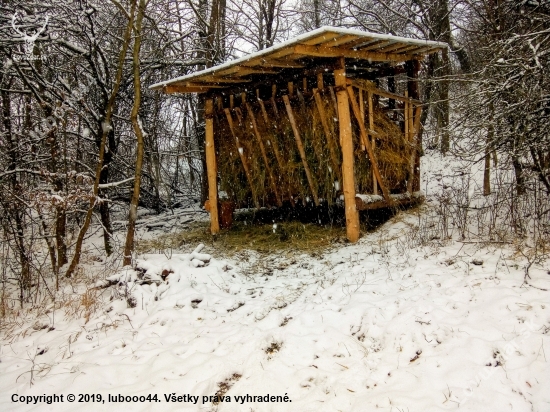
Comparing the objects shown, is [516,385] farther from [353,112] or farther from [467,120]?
[353,112]

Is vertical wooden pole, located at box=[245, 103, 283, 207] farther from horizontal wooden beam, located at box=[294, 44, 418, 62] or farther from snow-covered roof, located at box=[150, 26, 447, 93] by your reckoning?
horizontal wooden beam, located at box=[294, 44, 418, 62]

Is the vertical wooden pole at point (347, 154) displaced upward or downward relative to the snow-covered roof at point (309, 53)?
downward

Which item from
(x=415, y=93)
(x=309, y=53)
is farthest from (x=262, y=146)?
(x=415, y=93)

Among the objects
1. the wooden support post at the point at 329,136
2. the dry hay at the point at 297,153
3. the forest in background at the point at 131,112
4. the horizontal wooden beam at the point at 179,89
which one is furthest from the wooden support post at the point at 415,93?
the horizontal wooden beam at the point at 179,89

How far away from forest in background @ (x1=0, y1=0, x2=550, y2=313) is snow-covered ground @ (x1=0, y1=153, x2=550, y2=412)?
3.53 feet

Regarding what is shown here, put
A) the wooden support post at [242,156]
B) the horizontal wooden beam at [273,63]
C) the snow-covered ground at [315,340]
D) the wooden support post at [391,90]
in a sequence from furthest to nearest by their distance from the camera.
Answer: the wooden support post at [391,90], the wooden support post at [242,156], the horizontal wooden beam at [273,63], the snow-covered ground at [315,340]

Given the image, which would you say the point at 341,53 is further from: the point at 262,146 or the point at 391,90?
the point at 391,90

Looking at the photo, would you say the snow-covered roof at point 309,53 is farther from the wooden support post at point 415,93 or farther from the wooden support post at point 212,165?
the wooden support post at point 212,165

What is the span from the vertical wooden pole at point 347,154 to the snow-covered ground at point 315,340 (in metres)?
1.13

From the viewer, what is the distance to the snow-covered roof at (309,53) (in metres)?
4.99

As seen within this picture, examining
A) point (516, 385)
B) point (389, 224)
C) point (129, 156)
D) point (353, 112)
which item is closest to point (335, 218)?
point (389, 224)

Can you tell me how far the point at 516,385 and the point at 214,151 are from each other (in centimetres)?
664

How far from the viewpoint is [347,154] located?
6.00 m

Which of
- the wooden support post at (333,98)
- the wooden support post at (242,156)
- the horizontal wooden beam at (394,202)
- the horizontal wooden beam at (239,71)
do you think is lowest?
the horizontal wooden beam at (394,202)
